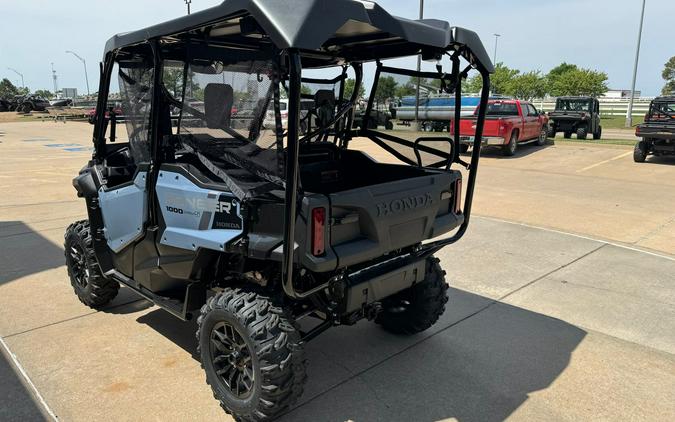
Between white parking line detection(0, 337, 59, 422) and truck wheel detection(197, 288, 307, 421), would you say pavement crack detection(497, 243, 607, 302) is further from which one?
white parking line detection(0, 337, 59, 422)

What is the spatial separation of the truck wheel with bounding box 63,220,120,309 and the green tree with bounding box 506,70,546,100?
60849 mm

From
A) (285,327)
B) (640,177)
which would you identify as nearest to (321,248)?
(285,327)

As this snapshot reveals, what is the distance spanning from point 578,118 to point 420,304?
21042mm

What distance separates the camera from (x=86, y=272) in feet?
13.8

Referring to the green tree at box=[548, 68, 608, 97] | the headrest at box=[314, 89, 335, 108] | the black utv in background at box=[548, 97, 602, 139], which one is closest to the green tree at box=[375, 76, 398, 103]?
the headrest at box=[314, 89, 335, 108]

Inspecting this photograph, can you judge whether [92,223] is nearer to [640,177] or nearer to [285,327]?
[285,327]

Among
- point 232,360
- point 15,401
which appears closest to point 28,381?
point 15,401

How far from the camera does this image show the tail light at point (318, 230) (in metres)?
2.46

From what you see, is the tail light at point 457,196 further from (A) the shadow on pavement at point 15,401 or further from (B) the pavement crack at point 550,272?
(A) the shadow on pavement at point 15,401

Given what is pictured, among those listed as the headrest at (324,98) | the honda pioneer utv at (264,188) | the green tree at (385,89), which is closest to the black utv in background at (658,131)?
the green tree at (385,89)

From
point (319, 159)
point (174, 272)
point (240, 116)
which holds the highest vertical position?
point (240, 116)

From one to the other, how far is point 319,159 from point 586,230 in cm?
517

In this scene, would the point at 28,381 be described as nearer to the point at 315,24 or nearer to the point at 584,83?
the point at 315,24

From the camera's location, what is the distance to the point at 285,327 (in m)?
2.67
